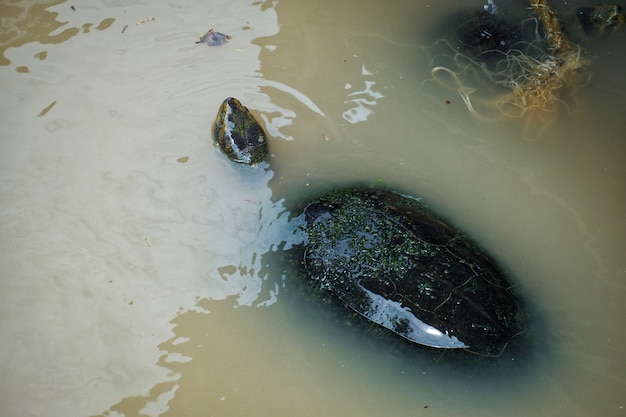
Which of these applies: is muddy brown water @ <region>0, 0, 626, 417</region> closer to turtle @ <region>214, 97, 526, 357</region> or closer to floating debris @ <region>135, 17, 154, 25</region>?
floating debris @ <region>135, 17, 154, 25</region>

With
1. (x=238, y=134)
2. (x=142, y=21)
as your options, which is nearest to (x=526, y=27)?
(x=238, y=134)

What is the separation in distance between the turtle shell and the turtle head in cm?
79

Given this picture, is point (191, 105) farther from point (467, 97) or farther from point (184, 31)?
point (467, 97)

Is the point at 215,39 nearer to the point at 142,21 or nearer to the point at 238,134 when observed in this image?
the point at 142,21

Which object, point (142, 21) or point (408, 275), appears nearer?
point (408, 275)

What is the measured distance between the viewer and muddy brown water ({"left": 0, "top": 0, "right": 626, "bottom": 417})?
299cm

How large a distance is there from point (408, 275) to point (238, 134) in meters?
1.58

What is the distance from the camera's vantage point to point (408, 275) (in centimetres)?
289

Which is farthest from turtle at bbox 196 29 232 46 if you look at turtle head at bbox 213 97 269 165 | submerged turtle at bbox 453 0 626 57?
submerged turtle at bbox 453 0 626 57

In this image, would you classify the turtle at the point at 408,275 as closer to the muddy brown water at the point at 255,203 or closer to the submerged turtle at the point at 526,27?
the muddy brown water at the point at 255,203

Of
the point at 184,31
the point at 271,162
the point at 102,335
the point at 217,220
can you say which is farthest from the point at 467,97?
the point at 102,335

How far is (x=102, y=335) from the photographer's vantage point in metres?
3.17

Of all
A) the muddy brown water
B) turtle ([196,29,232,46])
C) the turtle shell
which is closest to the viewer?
the turtle shell

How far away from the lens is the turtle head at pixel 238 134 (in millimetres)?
3619
